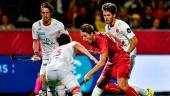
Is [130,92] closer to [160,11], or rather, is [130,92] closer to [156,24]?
[156,24]

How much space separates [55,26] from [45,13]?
41cm

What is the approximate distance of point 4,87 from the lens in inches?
563

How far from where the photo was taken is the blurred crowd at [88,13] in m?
16.0

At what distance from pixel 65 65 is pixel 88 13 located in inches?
249

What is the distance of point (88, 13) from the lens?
16219 mm

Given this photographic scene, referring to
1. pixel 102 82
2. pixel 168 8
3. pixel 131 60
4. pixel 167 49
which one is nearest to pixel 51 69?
pixel 102 82

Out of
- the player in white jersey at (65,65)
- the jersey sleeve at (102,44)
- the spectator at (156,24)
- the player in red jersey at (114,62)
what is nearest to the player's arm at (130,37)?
the player in red jersey at (114,62)

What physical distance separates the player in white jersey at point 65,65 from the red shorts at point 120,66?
2.44 feet

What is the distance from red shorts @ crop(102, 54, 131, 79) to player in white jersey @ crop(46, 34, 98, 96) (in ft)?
2.44

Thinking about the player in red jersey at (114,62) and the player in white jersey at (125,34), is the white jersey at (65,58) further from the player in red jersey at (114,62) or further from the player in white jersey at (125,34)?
the player in white jersey at (125,34)

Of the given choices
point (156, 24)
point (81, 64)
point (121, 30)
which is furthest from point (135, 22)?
point (121, 30)

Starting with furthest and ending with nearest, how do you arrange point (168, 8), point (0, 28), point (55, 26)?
point (168, 8) < point (0, 28) < point (55, 26)

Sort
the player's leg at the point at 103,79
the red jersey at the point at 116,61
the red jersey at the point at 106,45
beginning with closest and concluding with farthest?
the red jersey at the point at 106,45, the red jersey at the point at 116,61, the player's leg at the point at 103,79

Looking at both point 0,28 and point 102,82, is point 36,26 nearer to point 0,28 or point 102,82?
point 102,82
